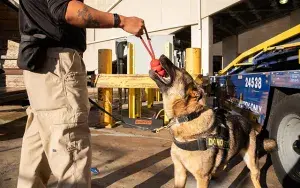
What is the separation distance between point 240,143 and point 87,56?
1501 cm

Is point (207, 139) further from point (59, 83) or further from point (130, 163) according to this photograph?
point (130, 163)

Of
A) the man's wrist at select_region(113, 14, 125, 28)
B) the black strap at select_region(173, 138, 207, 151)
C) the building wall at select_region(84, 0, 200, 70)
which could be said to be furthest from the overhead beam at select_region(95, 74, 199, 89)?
the building wall at select_region(84, 0, 200, 70)

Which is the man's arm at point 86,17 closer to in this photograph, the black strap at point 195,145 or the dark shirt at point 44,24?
the dark shirt at point 44,24

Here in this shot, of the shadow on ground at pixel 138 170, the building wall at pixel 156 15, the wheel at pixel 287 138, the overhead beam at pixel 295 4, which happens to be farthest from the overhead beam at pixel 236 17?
the wheel at pixel 287 138

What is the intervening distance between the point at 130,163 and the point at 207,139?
194 cm

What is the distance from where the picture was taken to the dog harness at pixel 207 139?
2820mm

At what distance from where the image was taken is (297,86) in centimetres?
313

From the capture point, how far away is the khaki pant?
2113 millimetres

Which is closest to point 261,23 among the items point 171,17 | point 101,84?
point 171,17

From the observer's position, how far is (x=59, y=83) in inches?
85.0

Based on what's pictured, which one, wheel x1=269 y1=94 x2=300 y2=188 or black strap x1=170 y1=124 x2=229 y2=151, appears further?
wheel x1=269 y1=94 x2=300 y2=188

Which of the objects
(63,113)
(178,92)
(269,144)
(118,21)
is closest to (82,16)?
(118,21)

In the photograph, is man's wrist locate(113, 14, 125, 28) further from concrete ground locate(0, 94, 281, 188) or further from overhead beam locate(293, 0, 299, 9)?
overhead beam locate(293, 0, 299, 9)

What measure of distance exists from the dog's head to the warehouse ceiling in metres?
10.1
